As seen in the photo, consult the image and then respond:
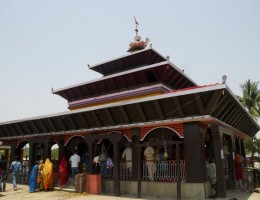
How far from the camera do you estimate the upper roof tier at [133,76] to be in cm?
1714

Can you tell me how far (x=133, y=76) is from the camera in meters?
18.0

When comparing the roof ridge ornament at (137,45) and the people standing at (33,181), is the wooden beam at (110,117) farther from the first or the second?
the roof ridge ornament at (137,45)

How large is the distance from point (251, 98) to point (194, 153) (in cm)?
3140

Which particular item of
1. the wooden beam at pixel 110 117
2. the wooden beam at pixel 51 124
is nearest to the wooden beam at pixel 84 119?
the wooden beam at pixel 110 117

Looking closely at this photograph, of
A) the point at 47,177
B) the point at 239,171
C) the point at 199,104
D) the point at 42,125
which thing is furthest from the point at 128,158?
the point at 42,125

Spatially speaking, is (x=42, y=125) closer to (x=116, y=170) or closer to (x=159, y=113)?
(x=116, y=170)

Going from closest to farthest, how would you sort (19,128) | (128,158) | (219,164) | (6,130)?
1. (219,164)
2. (128,158)
3. (19,128)
4. (6,130)

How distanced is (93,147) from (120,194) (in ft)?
9.86

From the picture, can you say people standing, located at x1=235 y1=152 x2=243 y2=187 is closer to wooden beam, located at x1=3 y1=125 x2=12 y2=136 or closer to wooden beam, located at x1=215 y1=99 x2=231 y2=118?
wooden beam, located at x1=215 y1=99 x2=231 y2=118

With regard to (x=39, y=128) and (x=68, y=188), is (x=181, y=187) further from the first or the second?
(x=39, y=128)

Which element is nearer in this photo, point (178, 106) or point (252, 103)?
point (178, 106)

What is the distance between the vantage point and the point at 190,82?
20203 mm

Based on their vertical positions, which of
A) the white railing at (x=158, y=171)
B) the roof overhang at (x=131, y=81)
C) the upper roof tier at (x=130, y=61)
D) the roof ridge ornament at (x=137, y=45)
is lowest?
the white railing at (x=158, y=171)

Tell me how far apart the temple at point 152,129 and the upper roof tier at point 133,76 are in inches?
2.8
